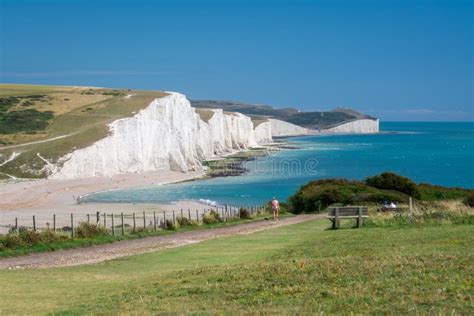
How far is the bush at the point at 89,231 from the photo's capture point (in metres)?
27.2

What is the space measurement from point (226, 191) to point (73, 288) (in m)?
61.4

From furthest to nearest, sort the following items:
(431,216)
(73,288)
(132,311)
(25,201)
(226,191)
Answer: (226,191), (25,201), (431,216), (73,288), (132,311)

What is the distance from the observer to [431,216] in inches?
932

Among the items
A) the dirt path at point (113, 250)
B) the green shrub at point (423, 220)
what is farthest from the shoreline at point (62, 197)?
the green shrub at point (423, 220)

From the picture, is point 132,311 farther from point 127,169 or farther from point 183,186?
point 127,169

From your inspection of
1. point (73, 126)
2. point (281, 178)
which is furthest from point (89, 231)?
point (73, 126)

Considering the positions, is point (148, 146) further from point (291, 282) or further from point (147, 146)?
point (291, 282)

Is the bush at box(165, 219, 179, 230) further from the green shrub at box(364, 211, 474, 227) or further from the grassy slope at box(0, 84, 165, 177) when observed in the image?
the grassy slope at box(0, 84, 165, 177)

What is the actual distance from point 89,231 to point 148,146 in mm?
70390

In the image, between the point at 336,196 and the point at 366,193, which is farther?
the point at 336,196

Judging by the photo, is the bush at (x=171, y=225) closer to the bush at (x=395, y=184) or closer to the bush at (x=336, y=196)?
the bush at (x=336, y=196)

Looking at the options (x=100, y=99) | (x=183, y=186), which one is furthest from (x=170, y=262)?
(x=100, y=99)

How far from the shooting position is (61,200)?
62.7 m

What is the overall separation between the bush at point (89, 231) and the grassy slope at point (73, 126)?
49.4m
